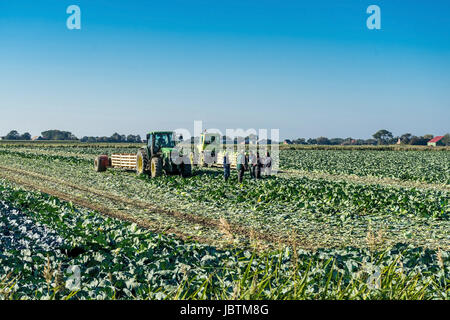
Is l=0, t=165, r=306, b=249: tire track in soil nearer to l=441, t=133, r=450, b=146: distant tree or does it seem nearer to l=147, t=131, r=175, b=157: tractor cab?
Result: l=147, t=131, r=175, b=157: tractor cab

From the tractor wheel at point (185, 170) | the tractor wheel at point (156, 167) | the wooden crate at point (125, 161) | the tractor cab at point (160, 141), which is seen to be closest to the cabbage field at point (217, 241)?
the tractor wheel at point (185, 170)

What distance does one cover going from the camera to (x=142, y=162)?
67.6ft

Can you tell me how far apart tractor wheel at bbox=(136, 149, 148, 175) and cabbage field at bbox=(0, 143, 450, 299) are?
1.86ft

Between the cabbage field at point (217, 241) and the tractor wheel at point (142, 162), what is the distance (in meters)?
0.57

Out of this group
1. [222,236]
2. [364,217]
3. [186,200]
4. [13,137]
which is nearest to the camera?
[222,236]

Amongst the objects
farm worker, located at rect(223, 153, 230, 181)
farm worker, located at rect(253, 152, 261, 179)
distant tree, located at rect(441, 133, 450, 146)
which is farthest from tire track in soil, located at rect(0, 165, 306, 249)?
distant tree, located at rect(441, 133, 450, 146)

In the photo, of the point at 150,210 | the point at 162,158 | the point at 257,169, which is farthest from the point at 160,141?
the point at 150,210

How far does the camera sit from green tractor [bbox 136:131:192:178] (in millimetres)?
19625

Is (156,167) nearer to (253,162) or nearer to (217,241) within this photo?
(253,162)
